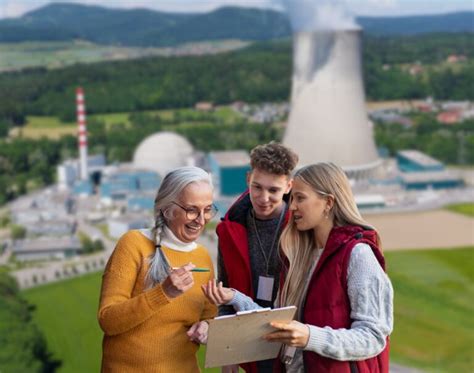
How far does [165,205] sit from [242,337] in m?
0.21

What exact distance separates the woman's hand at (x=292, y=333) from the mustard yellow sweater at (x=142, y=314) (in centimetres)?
13

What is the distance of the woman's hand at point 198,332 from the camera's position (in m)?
1.09

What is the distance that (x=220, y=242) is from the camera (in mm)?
1321

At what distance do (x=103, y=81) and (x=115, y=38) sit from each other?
12.1 feet

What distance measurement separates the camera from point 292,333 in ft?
3.40

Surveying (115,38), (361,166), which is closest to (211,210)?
(361,166)

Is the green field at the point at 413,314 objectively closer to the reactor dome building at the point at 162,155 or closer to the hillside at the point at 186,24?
the reactor dome building at the point at 162,155

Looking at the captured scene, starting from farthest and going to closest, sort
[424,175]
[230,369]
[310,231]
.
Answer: [424,175]
[230,369]
[310,231]

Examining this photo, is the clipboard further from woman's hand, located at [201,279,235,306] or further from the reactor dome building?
the reactor dome building

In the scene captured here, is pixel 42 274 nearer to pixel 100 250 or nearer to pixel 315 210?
pixel 100 250

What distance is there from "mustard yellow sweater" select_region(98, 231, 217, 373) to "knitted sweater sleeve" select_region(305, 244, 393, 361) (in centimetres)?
18

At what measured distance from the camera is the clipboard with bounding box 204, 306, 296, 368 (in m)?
1.03

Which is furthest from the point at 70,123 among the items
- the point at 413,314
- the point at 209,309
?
the point at 209,309

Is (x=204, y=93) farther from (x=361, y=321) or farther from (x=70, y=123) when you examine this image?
(x=361, y=321)
